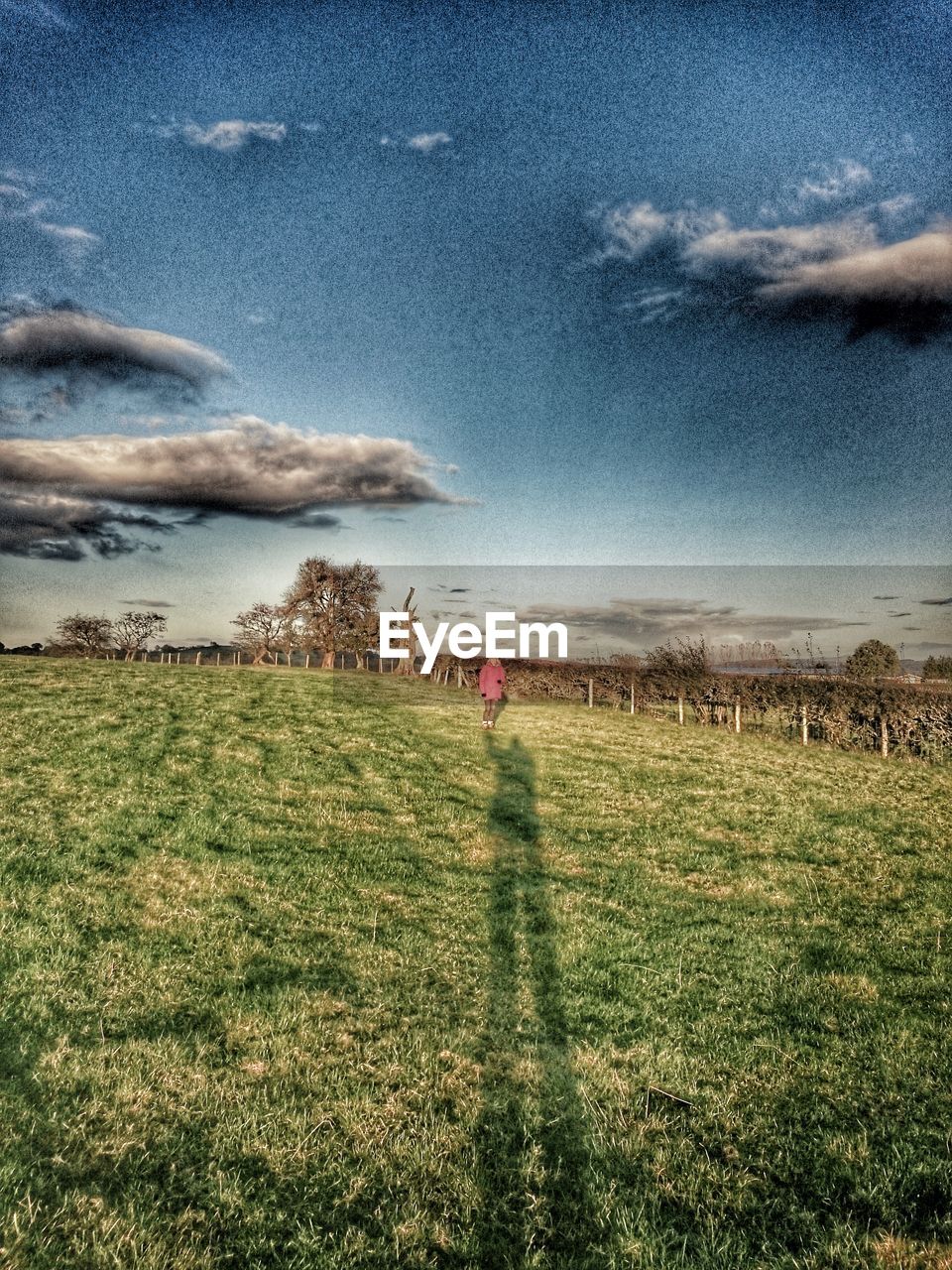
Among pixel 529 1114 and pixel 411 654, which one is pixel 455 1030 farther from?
pixel 411 654

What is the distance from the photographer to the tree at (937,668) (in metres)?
38.4

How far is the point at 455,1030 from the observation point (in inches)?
238

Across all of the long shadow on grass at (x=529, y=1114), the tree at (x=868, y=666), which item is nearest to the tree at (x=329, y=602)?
the tree at (x=868, y=666)

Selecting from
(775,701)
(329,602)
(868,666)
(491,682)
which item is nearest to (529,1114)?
(491,682)

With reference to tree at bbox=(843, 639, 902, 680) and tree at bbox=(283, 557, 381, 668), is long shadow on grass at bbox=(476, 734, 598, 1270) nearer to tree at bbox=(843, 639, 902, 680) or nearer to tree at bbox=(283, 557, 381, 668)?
tree at bbox=(843, 639, 902, 680)

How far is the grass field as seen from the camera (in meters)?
4.05

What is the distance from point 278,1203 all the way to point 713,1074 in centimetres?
342

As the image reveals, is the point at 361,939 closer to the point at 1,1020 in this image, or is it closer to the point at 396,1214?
the point at 1,1020

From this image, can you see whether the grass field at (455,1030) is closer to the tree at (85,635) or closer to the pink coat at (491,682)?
the pink coat at (491,682)

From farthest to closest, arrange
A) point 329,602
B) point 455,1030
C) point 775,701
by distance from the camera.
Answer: point 329,602 < point 775,701 < point 455,1030

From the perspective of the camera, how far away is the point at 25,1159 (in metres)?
4.33

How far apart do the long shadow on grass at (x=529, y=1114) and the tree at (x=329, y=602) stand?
61.5 meters

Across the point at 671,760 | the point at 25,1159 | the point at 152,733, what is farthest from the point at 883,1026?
the point at 152,733

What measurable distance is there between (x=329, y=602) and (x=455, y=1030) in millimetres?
65705
